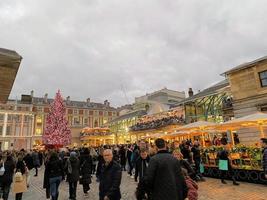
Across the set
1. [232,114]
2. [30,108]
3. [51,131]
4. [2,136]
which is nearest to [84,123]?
[30,108]

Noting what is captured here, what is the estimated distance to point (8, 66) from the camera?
12.0ft

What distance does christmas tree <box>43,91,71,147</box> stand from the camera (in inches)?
1384

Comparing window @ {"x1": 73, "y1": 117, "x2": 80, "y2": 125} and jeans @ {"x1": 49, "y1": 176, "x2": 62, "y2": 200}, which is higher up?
window @ {"x1": 73, "y1": 117, "x2": 80, "y2": 125}

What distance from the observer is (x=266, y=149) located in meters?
7.18

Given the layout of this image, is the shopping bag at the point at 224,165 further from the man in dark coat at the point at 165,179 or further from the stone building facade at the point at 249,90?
the stone building facade at the point at 249,90

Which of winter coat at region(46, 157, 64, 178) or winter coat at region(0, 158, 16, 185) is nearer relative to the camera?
winter coat at region(46, 157, 64, 178)

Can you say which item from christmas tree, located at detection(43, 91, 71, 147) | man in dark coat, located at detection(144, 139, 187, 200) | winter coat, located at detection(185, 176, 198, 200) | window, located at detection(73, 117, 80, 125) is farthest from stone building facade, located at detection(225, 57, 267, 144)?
window, located at detection(73, 117, 80, 125)

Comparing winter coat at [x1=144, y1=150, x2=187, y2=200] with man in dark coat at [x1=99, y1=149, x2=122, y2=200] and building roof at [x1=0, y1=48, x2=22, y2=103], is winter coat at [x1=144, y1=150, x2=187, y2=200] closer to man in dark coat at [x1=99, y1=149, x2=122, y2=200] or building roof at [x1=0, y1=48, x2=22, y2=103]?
man in dark coat at [x1=99, y1=149, x2=122, y2=200]

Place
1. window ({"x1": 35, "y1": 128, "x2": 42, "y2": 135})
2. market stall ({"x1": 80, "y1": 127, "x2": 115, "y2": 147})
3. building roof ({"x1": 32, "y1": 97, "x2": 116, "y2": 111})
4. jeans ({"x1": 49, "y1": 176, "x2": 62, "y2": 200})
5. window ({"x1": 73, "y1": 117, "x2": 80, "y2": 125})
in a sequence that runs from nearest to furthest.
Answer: jeans ({"x1": 49, "y1": 176, "x2": 62, "y2": 200}) → market stall ({"x1": 80, "y1": 127, "x2": 115, "y2": 147}) → window ({"x1": 35, "y1": 128, "x2": 42, "y2": 135}) → building roof ({"x1": 32, "y1": 97, "x2": 116, "y2": 111}) → window ({"x1": 73, "y1": 117, "x2": 80, "y2": 125})

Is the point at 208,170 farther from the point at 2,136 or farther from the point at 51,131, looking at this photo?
the point at 2,136

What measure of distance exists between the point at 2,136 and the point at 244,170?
60.9m

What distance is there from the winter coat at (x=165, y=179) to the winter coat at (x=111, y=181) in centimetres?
103

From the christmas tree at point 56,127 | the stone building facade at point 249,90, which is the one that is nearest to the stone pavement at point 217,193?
the stone building facade at point 249,90

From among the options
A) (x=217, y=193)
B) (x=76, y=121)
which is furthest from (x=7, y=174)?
(x=76, y=121)
